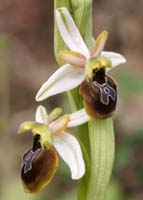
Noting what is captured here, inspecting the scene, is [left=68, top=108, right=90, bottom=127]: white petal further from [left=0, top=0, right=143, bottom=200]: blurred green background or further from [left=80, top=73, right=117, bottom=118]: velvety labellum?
[left=0, top=0, right=143, bottom=200]: blurred green background

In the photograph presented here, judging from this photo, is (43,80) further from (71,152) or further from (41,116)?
(71,152)

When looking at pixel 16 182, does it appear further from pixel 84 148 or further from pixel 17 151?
pixel 84 148

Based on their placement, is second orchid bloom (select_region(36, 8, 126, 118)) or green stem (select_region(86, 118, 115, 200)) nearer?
→ second orchid bloom (select_region(36, 8, 126, 118))

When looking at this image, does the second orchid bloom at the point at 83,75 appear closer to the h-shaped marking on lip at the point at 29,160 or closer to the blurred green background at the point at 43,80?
the h-shaped marking on lip at the point at 29,160

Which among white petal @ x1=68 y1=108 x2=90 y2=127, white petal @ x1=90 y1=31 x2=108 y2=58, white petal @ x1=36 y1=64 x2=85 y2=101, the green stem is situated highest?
white petal @ x1=90 y1=31 x2=108 y2=58

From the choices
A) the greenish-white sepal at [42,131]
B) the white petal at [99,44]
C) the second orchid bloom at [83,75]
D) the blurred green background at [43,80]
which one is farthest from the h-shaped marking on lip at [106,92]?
the blurred green background at [43,80]

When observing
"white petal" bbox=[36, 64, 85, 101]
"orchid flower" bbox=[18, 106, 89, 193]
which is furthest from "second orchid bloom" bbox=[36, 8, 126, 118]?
"orchid flower" bbox=[18, 106, 89, 193]

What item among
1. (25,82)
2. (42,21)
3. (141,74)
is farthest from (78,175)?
(42,21)

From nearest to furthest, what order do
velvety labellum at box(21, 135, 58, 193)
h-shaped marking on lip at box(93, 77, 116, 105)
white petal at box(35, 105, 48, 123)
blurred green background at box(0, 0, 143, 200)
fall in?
h-shaped marking on lip at box(93, 77, 116, 105), velvety labellum at box(21, 135, 58, 193), white petal at box(35, 105, 48, 123), blurred green background at box(0, 0, 143, 200)
